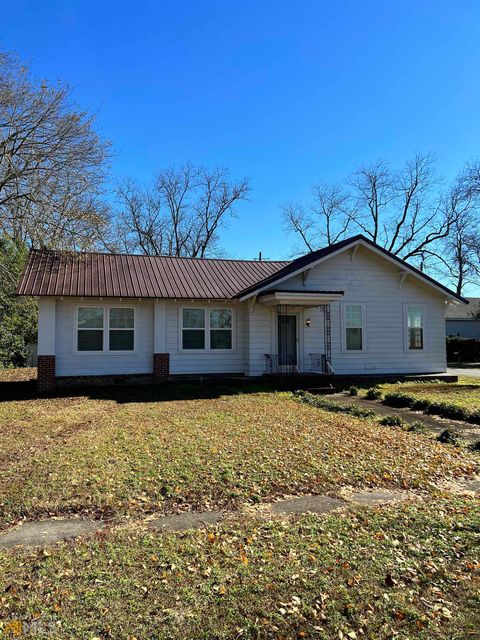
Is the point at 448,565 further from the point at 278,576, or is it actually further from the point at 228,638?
the point at 228,638

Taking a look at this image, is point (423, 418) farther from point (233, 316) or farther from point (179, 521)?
point (233, 316)

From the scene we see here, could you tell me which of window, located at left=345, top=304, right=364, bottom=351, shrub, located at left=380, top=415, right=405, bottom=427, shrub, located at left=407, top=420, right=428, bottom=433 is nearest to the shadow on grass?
window, located at left=345, top=304, right=364, bottom=351

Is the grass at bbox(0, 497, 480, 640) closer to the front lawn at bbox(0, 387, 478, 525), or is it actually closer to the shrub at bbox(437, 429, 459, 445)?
the front lawn at bbox(0, 387, 478, 525)

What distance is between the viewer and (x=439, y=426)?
8.94 metres

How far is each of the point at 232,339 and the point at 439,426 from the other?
8.26 metres

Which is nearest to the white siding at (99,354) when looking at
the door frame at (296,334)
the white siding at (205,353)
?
the white siding at (205,353)

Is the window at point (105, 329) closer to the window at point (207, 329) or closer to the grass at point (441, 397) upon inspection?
the window at point (207, 329)

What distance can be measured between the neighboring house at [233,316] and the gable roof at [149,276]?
40mm

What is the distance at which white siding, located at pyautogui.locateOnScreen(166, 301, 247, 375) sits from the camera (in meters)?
15.3

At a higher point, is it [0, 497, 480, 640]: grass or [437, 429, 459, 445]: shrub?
[437, 429, 459, 445]: shrub

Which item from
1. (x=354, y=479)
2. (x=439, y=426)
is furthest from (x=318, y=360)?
(x=354, y=479)

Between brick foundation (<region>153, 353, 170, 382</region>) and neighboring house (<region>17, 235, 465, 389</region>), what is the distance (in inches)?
1.3

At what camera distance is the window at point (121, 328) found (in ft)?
48.8

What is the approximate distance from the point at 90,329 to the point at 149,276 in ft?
9.24
